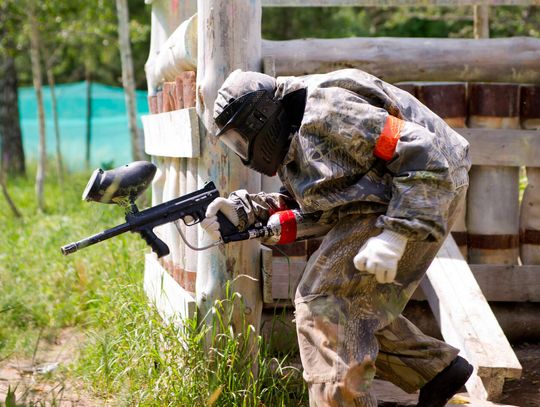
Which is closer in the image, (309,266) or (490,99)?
(309,266)

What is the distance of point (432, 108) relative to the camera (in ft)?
15.8

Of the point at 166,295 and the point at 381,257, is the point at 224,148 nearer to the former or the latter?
the point at 166,295

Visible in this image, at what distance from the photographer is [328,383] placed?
3143 mm

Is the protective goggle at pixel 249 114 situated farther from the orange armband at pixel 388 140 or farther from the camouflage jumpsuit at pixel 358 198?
the orange armband at pixel 388 140

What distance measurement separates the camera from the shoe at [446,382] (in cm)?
357

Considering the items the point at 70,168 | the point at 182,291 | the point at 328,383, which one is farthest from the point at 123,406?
the point at 70,168

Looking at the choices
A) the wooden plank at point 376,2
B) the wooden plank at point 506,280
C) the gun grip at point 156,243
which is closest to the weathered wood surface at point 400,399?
the wooden plank at point 506,280

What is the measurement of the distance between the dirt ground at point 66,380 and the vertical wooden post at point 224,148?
2.66ft

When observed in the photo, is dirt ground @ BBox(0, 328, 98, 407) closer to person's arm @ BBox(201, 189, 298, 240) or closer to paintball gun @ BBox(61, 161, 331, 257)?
paintball gun @ BBox(61, 161, 331, 257)

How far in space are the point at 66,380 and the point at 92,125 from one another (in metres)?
11.8

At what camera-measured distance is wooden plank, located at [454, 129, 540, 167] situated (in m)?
4.80

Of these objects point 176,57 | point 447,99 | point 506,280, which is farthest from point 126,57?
point 506,280

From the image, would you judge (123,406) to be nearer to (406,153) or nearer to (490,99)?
(406,153)

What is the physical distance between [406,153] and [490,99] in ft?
6.68
